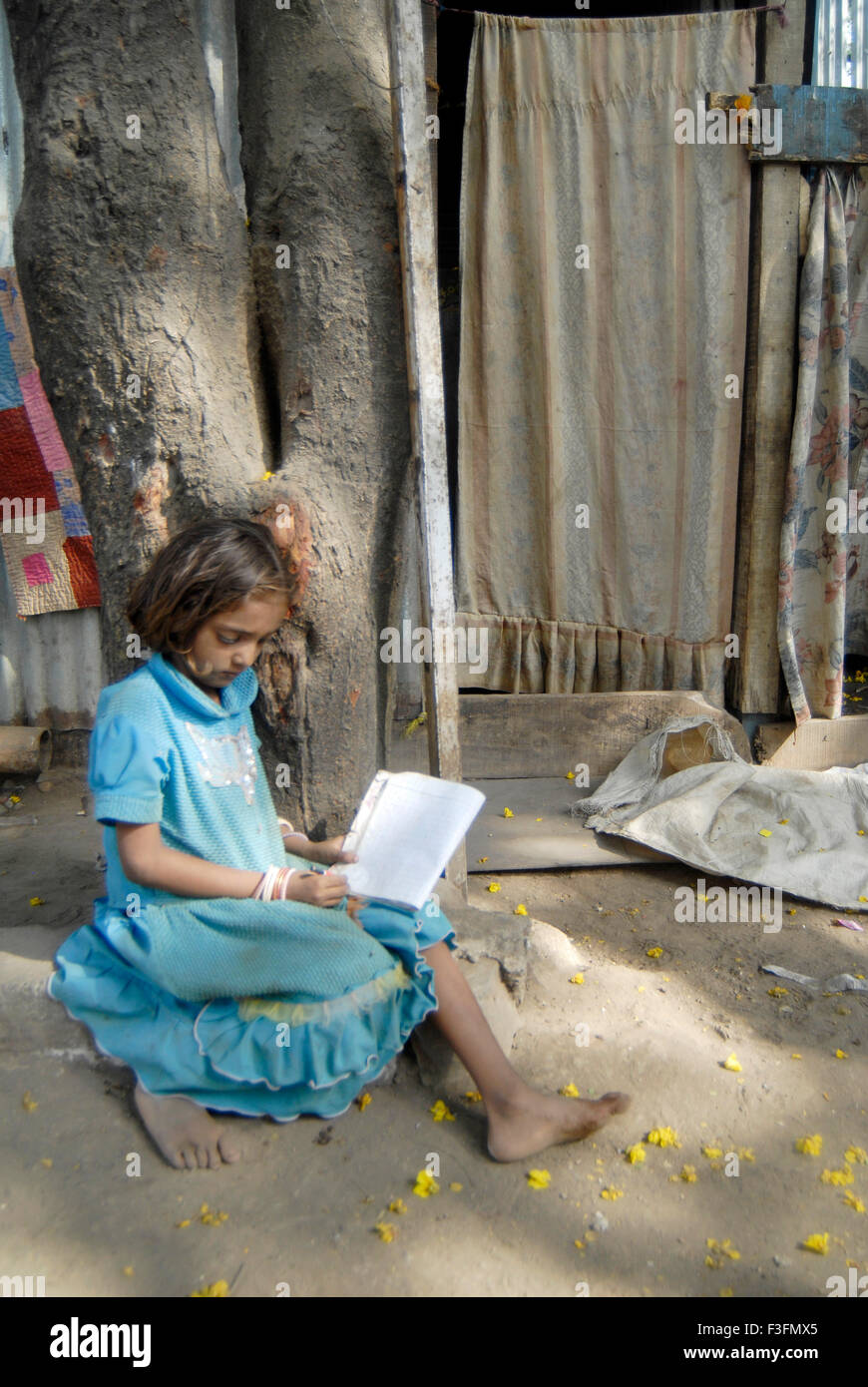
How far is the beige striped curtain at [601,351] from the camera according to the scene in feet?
13.5

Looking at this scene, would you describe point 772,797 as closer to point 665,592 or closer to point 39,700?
point 665,592

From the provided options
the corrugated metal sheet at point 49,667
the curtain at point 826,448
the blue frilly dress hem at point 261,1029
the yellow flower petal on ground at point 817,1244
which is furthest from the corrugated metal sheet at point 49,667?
the yellow flower petal on ground at point 817,1244

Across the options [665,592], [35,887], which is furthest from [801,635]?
[35,887]

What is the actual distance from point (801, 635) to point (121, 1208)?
3.70m

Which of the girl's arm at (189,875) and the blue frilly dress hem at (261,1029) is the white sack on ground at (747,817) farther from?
the girl's arm at (189,875)

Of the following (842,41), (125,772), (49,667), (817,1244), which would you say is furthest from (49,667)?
(842,41)

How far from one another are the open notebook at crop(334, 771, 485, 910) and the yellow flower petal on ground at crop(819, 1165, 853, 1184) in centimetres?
99

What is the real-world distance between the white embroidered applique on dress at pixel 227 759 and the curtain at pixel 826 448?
291 cm

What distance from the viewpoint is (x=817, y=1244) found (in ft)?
5.80

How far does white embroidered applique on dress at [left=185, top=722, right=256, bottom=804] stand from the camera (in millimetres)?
2123

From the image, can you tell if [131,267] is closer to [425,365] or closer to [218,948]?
[425,365]

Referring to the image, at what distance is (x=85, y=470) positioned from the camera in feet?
8.20

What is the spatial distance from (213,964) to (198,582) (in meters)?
0.79

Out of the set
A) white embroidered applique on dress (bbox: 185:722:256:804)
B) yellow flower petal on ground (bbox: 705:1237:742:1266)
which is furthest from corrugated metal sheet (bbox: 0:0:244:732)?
yellow flower petal on ground (bbox: 705:1237:742:1266)
